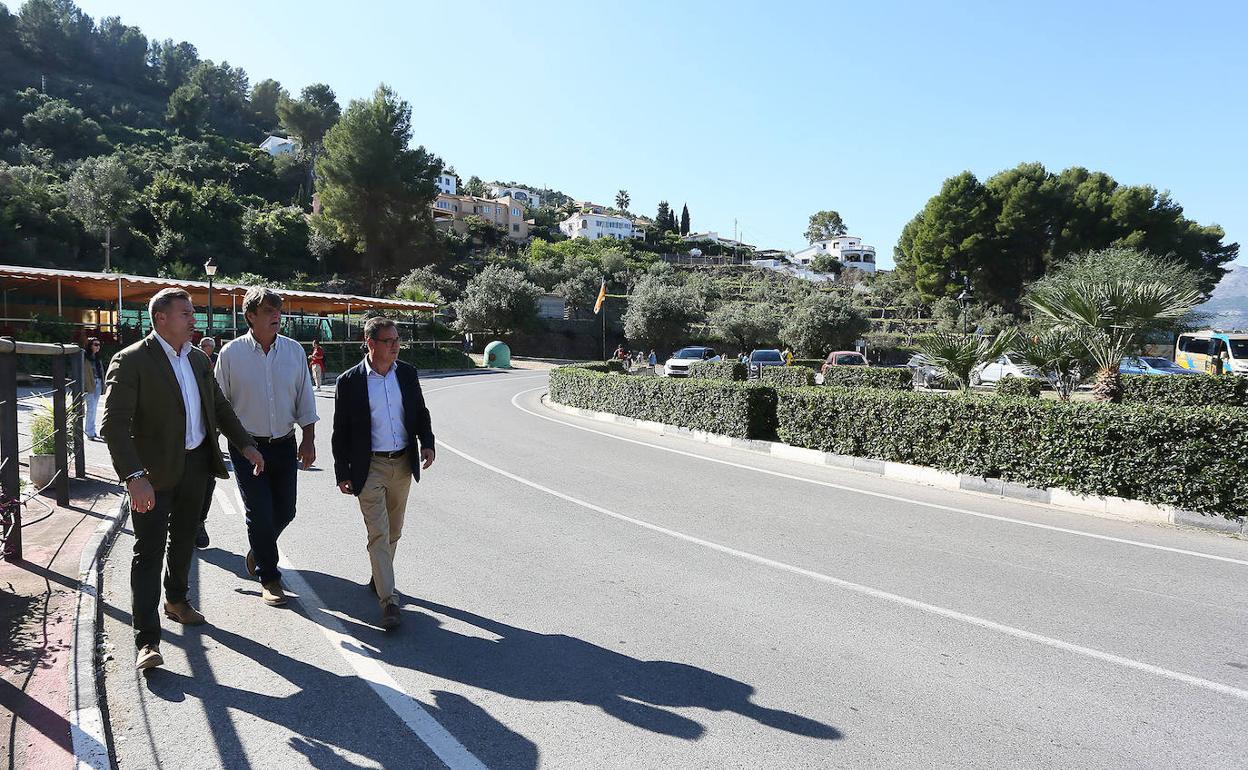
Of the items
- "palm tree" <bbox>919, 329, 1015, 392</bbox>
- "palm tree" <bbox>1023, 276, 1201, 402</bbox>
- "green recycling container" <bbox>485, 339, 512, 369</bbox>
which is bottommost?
"green recycling container" <bbox>485, 339, 512, 369</bbox>

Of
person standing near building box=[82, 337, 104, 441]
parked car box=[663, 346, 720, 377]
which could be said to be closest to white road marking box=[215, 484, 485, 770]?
person standing near building box=[82, 337, 104, 441]

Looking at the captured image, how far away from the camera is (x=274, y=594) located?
4.98 meters

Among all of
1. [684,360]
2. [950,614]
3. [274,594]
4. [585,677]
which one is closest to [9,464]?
[274,594]

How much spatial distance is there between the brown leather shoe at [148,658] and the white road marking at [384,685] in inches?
33.8

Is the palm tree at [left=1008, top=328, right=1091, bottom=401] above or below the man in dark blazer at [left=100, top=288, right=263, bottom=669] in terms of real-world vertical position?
above

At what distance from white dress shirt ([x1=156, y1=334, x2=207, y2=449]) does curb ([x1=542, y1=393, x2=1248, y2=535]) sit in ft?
27.9

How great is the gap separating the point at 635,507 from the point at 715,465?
11.9ft

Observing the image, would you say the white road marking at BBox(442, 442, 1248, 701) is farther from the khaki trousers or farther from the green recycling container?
the green recycling container

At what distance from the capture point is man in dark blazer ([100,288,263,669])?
388 centimetres

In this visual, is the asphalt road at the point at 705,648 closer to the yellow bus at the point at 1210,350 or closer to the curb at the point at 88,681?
the curb at the point at 88,681

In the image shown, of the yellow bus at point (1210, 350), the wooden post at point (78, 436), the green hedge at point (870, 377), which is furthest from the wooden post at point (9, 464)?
the yellow bus at point (1210, 350)

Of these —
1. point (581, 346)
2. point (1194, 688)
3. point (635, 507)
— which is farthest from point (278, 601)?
point (581, 346)

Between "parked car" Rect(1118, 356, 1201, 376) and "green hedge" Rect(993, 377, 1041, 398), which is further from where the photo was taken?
"parked car" Rect(1118, 356, 1201, 376)

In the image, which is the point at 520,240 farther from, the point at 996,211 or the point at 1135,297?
the point at 1135,297
